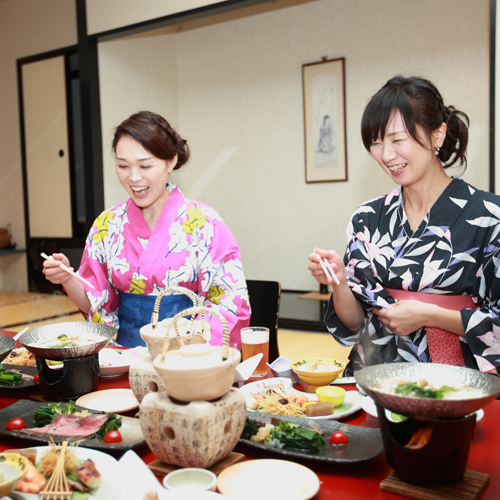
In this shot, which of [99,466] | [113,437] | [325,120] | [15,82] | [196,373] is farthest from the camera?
[325,120]

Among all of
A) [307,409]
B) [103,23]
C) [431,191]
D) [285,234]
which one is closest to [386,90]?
[431,191]

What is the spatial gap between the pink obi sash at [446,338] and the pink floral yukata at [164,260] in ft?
2.25

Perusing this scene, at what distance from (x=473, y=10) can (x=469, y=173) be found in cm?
139

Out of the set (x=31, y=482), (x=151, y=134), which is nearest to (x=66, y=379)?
(x=31, y=482)

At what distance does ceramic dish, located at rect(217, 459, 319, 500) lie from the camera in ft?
2.96

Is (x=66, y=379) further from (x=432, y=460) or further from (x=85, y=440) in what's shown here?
(x=432, y=460)

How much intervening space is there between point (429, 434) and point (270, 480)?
0.28 meters

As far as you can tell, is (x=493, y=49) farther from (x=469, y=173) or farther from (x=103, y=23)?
(x=103, y=23)

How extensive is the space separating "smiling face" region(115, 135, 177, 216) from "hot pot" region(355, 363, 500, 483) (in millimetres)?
1499

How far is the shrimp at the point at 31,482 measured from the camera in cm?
91

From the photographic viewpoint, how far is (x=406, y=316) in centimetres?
171

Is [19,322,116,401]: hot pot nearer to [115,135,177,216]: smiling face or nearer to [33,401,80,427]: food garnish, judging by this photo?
[33,401,80,427]: food garnish

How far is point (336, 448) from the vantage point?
1.04 metres

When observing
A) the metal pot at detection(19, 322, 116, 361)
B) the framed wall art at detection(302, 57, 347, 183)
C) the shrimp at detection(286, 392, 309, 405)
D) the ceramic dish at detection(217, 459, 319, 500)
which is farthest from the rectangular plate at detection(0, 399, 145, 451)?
the framed wall art at detection(302, 57, 347, 183)
